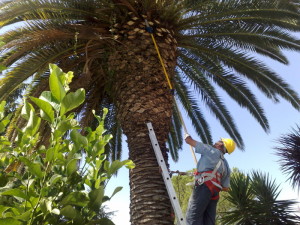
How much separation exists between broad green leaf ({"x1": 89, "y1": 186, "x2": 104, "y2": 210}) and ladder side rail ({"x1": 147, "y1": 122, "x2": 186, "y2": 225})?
281cm

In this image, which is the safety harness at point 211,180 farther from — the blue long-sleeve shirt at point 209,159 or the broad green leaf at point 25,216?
the broad green leaf at point 25,216

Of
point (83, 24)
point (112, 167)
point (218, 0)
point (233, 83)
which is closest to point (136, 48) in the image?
point (83, 24)

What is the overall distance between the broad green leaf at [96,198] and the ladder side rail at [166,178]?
Answer: 2815 mm

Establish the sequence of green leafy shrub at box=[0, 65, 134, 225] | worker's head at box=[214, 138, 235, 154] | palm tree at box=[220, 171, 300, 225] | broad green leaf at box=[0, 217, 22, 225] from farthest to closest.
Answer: palm tree at box=[220, 171, 300, 225], worker's head at box=[214, 138, 235, 154], green leafy shrub at box=[0, 65, 134, 225], broad green leaf at box=[0, 217, 22, 225]

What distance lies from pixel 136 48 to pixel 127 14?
0.74m

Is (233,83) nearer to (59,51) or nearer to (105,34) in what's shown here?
(105,34)

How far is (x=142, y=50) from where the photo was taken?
5.70 m

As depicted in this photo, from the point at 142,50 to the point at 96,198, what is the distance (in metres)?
4.72

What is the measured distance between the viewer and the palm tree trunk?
14.6ft

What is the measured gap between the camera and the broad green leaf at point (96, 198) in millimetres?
1176

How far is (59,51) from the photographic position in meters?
6.16

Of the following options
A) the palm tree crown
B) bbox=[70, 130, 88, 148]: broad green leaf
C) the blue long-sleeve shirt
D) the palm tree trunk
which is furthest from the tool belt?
bbox=[70, 130, 88, 148]: broad green leaf

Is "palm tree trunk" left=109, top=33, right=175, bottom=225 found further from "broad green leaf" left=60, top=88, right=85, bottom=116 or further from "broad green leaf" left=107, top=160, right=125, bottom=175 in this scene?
"broad green leaf" left=60, top=88, right=85, bottom=116

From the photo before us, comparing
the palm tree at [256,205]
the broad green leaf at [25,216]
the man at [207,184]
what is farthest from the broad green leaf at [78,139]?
the palm tree at [256,205]
